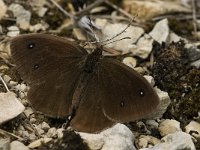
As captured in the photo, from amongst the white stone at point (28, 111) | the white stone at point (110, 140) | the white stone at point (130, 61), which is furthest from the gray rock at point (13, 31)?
the white stone at point (110, 140)

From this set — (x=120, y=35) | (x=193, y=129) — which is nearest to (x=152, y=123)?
(x=193, y=129)

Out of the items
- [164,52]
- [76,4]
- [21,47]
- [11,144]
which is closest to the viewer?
[11,144]

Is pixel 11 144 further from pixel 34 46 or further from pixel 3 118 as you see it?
pixel 34 46

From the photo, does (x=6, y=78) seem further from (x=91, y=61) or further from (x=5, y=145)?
(x=5, y=145)

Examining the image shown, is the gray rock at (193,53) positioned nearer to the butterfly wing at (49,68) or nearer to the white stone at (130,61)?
the white stone at (130,61)

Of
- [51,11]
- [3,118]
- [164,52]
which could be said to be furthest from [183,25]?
[3,118]
